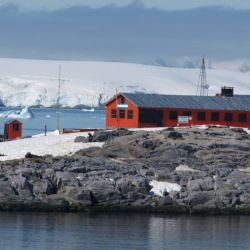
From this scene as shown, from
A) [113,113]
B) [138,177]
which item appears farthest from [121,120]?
[138,177]

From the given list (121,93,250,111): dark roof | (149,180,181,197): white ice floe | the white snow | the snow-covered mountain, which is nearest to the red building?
(121,93,250,111): dark roof

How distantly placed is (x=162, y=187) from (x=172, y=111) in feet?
59.6

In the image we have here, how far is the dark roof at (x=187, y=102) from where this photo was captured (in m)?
59.0

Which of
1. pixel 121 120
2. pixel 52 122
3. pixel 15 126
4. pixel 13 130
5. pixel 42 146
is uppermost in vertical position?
pixel 52 122

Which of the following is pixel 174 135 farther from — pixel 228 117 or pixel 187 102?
pixel 187 102

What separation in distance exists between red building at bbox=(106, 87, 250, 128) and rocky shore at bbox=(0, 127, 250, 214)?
9944 millimetres

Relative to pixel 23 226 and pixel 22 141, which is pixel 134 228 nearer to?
pixel 23 226

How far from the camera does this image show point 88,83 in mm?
165375

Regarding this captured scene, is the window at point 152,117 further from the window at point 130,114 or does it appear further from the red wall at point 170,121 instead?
the window at point 130,114

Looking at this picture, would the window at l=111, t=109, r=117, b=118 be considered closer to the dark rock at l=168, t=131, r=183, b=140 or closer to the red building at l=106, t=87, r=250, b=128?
the red building at l=106, t=87, r=250, b=128

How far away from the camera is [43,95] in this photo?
6078 inches

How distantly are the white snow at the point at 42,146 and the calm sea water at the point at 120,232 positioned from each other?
29.8 feet

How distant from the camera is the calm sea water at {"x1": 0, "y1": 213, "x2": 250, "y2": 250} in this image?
33.8 meters

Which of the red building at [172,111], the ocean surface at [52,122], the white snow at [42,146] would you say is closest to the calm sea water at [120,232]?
the white snow at [42,146]
